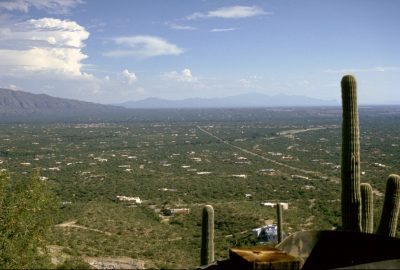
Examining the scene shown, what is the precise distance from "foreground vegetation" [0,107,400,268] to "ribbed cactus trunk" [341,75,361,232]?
37.4 ft

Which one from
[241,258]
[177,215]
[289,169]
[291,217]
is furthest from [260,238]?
[289,169]

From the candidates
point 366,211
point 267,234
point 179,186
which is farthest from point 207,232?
point 179,186

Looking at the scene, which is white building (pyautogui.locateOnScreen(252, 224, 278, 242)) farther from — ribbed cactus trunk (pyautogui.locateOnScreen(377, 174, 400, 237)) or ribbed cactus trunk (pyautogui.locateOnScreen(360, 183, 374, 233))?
ribbed cactus trunk (pyautogui.locateOnScreen(377, 174, 400, 237))

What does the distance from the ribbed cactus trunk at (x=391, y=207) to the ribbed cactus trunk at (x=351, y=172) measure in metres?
0.72

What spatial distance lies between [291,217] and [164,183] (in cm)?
2416

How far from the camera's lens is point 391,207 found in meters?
11.0

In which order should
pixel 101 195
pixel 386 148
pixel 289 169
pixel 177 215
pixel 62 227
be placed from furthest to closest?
pixel 386 148 < pixel 289 169 < pixel 101 195 < pixel 177 215 < pixel 62 227

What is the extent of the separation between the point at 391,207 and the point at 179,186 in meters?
41.5

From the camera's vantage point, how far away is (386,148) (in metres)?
89.3

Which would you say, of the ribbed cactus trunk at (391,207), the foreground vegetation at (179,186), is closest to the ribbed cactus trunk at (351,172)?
the ribbed cactus trunk at (391,207)

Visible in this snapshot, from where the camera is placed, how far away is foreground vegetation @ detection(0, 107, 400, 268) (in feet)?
87.6

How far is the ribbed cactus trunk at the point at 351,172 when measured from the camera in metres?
10.8

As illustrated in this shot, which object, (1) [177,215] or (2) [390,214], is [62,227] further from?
(2) [390,214]

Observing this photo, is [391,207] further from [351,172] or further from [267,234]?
[267,234]
